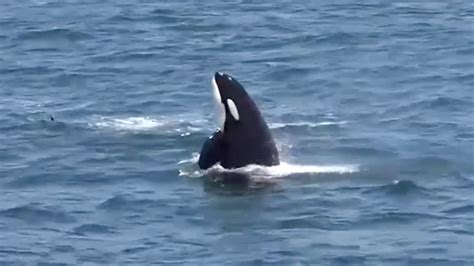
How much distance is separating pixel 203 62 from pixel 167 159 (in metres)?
9.43

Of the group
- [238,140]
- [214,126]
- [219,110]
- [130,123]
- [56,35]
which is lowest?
[56,35]

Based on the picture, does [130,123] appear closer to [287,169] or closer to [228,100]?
[228,100]

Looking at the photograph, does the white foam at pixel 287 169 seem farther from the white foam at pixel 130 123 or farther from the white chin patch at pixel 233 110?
the white foam at pixel 130 123

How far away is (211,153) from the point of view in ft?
98.9

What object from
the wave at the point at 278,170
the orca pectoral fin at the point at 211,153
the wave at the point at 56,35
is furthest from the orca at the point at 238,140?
the wave at the point at 56,35

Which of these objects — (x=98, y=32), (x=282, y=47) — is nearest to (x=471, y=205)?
(x=282, y=47)

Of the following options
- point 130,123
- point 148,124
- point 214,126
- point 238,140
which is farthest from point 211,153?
point 130,123

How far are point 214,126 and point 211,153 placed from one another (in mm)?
3622

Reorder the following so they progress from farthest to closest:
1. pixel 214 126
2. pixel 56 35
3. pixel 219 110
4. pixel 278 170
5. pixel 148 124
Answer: pixel 56 35 < pixel 148 124 < pixel 214 126 < pixel 219 110 < pixel 278 170

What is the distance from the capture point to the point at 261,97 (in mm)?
36531

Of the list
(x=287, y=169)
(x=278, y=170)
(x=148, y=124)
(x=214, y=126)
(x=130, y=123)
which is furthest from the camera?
(x=130, y=123)

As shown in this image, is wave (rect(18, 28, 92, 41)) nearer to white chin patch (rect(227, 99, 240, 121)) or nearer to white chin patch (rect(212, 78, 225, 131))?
white chin patch (rect(212, 78, 225, 131))

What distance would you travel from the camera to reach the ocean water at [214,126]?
26375 millimetres

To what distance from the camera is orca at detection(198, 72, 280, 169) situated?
30.2 m
